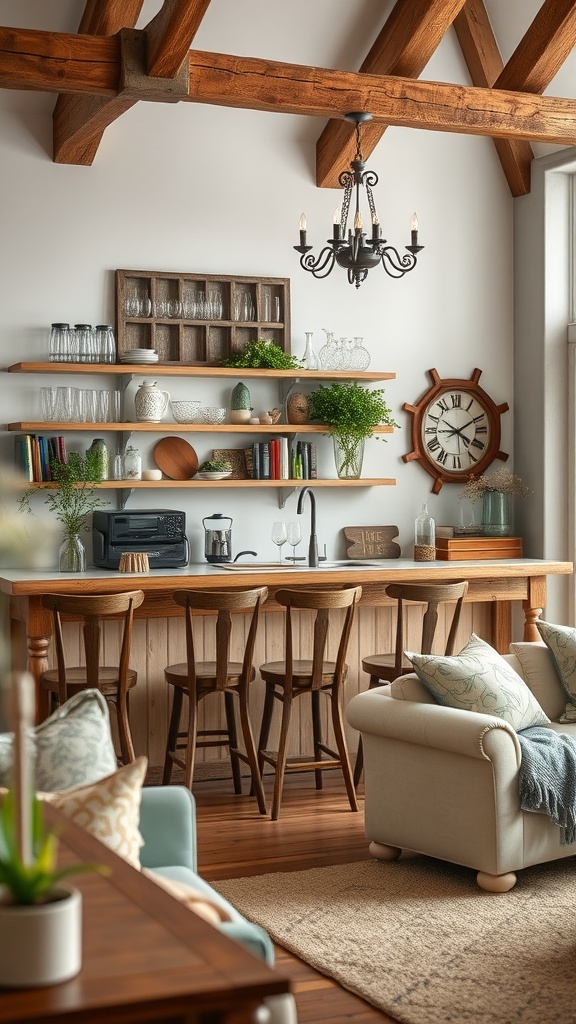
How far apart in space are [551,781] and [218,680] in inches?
63.6

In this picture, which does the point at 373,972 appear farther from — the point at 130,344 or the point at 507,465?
the point at 507,465

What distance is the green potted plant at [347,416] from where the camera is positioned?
617 centimetres

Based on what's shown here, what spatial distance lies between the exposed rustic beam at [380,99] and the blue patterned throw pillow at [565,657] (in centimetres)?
232

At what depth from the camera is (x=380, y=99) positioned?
5.27m

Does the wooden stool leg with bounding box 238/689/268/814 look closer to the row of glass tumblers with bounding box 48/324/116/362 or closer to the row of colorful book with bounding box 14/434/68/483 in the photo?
the row of colorful book with bounding box 14/434/68/483

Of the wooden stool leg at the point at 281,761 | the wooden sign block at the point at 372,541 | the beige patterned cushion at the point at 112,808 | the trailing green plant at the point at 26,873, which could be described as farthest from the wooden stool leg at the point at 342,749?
the trailing green plant at the point at 26,873

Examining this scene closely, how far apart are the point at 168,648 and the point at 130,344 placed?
1511 millimetres

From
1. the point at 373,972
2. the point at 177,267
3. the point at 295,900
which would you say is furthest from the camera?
the point at 177,267

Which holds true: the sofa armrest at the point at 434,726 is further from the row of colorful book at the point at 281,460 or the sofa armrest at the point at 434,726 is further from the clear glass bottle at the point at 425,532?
the clear glass bottle at the point at 425,532

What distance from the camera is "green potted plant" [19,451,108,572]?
559 centimetres

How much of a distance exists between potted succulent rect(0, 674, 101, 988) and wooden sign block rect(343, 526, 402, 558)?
4.89 meters

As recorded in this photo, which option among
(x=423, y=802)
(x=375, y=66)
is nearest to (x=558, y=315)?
(x=375, y=66)

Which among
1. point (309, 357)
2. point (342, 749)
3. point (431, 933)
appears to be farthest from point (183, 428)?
point (431, 933)

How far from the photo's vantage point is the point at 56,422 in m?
5.70
